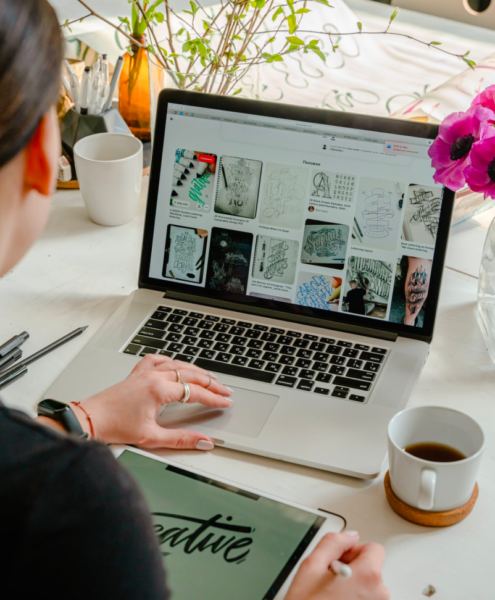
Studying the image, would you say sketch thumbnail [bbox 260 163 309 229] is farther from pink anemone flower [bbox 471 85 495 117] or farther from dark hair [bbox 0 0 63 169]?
dark hair [bbox 0 0 63 169]

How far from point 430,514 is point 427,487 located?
5 centimetres

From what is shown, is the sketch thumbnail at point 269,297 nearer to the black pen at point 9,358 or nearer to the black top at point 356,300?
the black top at point 356,300

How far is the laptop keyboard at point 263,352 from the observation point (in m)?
0.81

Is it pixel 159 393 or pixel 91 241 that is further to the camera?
pixel 91 241

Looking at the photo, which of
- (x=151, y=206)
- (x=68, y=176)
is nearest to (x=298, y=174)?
(x=151, y=206)

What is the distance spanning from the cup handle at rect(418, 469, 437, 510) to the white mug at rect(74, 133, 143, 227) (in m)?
0.74

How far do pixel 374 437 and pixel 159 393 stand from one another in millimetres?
248

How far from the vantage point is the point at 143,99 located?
136 centimetres

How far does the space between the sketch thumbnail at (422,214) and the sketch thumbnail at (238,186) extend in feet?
0.68

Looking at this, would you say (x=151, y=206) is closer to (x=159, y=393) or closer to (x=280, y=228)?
(x=280, y=228)

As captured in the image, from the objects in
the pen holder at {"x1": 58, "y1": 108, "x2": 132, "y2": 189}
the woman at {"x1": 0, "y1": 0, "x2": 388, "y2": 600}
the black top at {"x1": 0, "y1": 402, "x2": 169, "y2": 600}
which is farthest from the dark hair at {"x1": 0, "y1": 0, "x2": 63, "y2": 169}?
the pen holder at {"x1": 58, "y1": 108, "x2": 132, "y2": 189}

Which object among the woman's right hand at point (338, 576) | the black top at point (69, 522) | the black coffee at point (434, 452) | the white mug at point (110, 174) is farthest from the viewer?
the white mug at point (110, 174)

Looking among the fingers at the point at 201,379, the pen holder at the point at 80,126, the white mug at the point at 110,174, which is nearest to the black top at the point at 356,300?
the fingers at the point at 201,379

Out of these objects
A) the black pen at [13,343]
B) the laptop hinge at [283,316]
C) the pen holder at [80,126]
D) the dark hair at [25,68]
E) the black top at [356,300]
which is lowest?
the black pen at [13,343]
